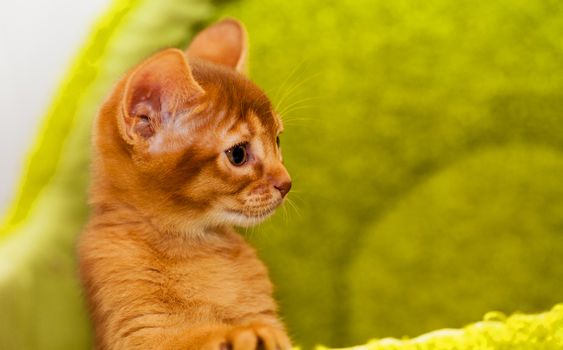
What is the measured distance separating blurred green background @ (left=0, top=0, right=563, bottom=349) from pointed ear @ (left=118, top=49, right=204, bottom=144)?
17cm

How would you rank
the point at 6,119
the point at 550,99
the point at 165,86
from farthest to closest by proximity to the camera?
1. the point at 6,119
2. the point at 550,99
3. the point at 165,86

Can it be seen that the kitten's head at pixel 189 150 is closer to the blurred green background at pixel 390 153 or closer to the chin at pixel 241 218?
the chin at pixel 241 218

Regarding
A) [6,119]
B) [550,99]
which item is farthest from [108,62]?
[550,99]

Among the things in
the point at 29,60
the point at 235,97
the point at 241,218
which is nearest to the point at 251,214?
the point at 241,218

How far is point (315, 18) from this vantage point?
0.99m

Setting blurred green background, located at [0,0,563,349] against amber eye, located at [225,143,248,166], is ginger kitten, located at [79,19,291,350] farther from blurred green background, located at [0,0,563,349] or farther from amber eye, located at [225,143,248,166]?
blurred green background, located at [0,0,563,349]

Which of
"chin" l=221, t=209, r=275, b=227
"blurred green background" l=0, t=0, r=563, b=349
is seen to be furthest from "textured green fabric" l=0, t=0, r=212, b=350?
"chin" l=221, t=209, r=275, b=227

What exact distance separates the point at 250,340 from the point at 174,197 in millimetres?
197

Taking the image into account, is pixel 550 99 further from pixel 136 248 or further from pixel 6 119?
pixel 6 119

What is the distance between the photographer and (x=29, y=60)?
130cm

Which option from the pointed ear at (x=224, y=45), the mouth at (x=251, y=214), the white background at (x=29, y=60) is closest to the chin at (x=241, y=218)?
the mouth at (x=251, y=214)

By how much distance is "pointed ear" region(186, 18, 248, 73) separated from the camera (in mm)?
933

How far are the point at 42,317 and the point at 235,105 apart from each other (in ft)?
1.19

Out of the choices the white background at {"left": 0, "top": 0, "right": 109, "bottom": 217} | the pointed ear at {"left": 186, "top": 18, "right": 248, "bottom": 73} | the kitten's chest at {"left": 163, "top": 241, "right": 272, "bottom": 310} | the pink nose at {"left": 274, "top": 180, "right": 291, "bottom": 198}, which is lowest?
the kitten's chest at {"left": 163, "top": 241, "right": 272, "bottom": 310}
